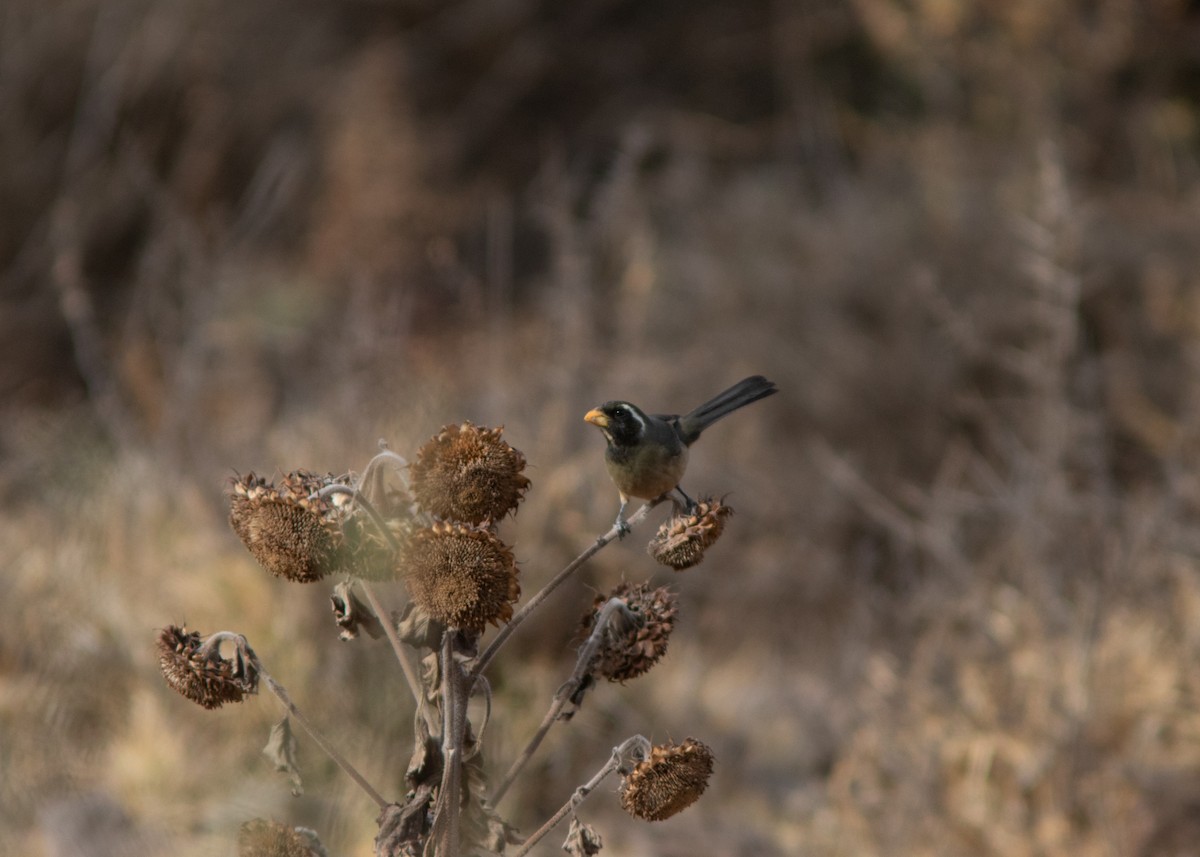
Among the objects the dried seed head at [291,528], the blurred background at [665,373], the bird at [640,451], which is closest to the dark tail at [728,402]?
the bird at [640,451]

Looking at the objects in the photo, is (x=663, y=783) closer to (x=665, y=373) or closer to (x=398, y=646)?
(x=398, y=646)

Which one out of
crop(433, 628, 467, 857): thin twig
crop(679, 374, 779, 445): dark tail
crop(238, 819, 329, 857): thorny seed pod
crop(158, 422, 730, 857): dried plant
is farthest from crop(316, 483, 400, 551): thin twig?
crop(679, 374, 779, 445): dark tail

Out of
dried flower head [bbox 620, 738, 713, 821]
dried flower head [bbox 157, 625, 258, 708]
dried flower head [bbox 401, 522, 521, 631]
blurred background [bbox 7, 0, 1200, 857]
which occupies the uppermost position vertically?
blurred background [bbox 7, 0, 1200, 857]

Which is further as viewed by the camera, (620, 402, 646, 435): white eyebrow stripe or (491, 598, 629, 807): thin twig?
(620, 402, 646, 435): white eyebrow stripe

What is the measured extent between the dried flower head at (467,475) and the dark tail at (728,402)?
0.37 meters

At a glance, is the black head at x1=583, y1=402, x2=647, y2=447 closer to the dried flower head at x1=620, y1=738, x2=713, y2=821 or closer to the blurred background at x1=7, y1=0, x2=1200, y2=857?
the dried flower head at x1=620, y1=738, x2=713, y2=821

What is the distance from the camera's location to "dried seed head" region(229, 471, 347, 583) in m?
1.38

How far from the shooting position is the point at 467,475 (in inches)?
54.0

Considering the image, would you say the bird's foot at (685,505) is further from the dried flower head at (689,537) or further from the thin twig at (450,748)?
the thin twig at (450,748)

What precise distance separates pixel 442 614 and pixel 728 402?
53 cm

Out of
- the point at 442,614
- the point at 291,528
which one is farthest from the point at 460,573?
the point at 291,528

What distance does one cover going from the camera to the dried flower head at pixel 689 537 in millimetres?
1404

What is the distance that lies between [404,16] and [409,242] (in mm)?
2338

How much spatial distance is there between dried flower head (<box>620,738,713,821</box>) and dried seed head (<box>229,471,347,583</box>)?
0.39 metres
